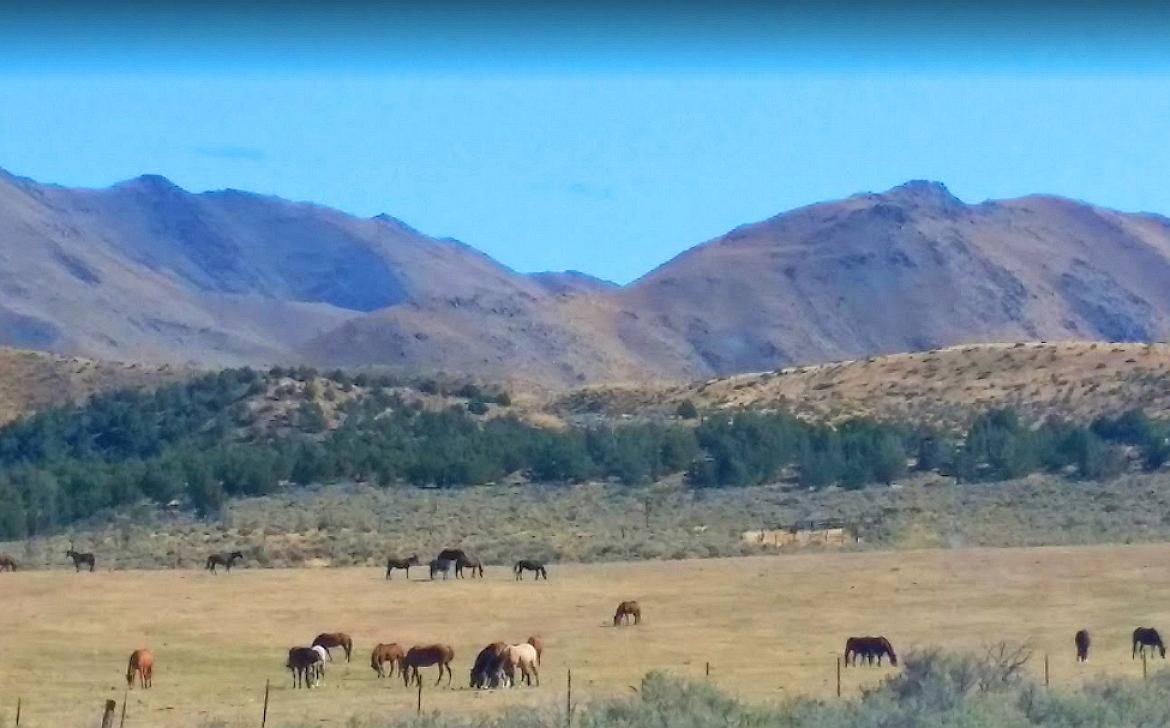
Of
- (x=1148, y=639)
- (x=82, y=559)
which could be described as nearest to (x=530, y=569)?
(x=82, y=559)

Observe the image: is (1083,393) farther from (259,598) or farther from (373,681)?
(373,681)

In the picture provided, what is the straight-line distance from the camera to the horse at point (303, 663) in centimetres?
3209

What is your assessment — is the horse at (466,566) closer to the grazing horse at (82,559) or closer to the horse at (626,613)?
the grazing horse at (82,559)

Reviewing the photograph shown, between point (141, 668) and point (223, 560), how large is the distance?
24077mm

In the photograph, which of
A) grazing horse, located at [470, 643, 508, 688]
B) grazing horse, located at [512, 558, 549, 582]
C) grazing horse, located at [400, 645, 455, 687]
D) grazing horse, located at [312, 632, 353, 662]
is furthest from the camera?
grazing horse, located at [512, 558, 549, 582]

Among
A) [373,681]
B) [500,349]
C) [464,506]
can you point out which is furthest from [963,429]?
[500,349]

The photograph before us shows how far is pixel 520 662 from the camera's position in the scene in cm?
3178

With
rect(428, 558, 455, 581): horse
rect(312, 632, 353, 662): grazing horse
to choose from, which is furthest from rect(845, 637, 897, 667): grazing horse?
rect(428, 558, 455, 581): horse

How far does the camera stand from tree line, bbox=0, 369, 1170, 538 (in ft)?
250

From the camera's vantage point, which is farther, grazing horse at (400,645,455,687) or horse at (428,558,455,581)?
horse at (428,558,455,581)

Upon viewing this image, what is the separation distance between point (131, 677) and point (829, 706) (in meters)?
13.1

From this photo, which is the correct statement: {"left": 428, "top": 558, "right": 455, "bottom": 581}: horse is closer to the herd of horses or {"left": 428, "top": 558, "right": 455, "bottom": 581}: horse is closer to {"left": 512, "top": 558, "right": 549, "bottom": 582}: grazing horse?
{"left": 512, "top": 558, "right": 549, "bottom": 582}: grazing horse

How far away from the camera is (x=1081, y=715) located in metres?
21.8

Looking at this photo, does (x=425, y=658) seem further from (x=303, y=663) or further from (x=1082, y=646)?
(x=1082, y=646)
